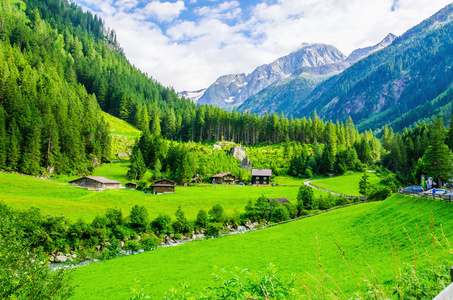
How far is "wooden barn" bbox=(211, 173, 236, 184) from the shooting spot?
9788 centimetres

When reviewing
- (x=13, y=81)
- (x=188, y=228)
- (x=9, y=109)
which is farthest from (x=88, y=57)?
(x=188, y=228)

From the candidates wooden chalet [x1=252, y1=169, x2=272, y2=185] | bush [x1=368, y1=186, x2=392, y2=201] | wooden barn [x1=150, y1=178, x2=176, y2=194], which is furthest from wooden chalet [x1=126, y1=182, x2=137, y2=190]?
bush [x1=368, y1=186, x2=392, y2=201]

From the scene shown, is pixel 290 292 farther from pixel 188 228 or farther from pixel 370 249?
pixel 188 228

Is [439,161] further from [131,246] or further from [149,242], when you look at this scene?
[131,246]

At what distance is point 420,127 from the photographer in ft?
336

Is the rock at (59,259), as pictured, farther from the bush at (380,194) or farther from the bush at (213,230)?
the bush at (380,194)

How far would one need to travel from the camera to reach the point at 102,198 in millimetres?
64000

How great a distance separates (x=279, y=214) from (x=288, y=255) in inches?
1140

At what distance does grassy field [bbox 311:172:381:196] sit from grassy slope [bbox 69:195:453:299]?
1643 inches

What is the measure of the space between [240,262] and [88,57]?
8224 inches

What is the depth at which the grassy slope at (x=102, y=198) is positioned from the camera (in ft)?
174

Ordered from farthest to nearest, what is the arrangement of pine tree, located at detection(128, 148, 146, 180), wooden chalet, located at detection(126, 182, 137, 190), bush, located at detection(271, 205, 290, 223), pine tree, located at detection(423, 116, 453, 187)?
pine tree, located at detection(128, 148, 146, 180) < wooden chalet, located at detection(126, 182, 137, 190) < bush, located at detection(271, 205, 290, 223) < pine tree, located at detection(423, 116, 453, 187)

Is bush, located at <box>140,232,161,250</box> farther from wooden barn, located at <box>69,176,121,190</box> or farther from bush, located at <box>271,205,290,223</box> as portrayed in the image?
wooden barn, located at <box>69,176,121,190</box>

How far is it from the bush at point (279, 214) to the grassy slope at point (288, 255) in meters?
13.5
